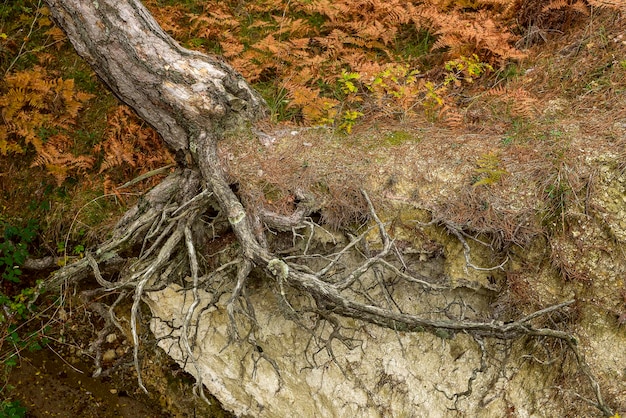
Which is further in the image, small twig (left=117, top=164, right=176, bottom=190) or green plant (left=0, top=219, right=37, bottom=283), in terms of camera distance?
green plant (left=0, top=219, right=37, bottom=283)

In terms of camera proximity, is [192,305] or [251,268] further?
[251,268]

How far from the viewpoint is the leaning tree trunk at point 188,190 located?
155 inches

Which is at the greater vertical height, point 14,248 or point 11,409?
point 14,248

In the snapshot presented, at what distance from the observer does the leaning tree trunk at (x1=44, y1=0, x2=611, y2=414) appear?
3949 mm

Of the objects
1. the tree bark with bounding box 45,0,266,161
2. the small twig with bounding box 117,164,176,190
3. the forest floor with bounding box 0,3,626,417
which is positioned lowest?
the forest floor with bounding box 0,3,626,417

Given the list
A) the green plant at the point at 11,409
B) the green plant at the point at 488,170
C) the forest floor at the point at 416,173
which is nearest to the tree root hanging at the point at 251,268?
the forest floor at the point at 416,173

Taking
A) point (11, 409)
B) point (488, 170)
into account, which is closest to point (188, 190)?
point (488, 170)

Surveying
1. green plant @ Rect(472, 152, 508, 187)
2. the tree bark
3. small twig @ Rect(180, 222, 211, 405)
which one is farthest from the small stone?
green plant @ Rect(472, 152, 508, 187)

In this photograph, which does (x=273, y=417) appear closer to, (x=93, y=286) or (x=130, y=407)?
(x=130, y=407)

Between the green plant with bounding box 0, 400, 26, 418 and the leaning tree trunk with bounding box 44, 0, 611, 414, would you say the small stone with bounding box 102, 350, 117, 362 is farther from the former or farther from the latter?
the leaning tree trunk with bounding box 44, 0, 611, 414

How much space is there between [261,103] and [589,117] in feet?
10.3

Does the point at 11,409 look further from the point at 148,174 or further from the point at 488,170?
the point at 488,170

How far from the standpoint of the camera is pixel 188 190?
15.6 feet

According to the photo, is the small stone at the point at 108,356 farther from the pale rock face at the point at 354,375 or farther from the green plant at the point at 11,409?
the pale rock face at the point at 354,375
